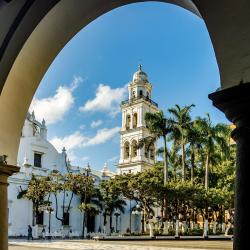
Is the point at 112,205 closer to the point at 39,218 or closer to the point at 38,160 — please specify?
the point at 39,218

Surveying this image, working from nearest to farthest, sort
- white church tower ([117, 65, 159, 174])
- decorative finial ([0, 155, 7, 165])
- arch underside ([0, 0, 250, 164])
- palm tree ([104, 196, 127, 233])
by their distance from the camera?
arch underside ([0, 0, 250, 164])
decorative finial ([0, 155, 7, 165])
palm tree ([104, 196, 127, 233])
white church tower ([117, 65, 159, 174])

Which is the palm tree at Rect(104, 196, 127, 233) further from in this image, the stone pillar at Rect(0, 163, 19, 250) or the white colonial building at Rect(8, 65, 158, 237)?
the stone pillar at Rect(0, 163, 19, 250)

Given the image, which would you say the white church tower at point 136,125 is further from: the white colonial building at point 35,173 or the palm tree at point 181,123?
the palm tree at point 181,123

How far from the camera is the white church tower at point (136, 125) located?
48.0 meters

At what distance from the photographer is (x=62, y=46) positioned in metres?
4.34

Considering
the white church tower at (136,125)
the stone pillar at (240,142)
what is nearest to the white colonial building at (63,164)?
the white church tower at (136,125)

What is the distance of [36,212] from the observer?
3372 centimetres

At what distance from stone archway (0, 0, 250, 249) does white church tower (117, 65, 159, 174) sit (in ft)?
141

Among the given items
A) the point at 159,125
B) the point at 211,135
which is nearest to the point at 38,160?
the point at 159,125

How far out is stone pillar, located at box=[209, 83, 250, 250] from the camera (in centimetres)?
238

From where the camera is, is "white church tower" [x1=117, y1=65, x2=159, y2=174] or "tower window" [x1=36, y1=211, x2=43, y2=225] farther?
"white church tower" [x1=117, y1=65, x2=159, y2=174]

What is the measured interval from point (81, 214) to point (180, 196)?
41.5ft

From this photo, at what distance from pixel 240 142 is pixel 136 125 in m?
46.8

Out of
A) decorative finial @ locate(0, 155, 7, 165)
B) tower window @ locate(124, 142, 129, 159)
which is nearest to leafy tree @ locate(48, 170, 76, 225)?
tower window @ locate(124, 142, 129, 159)
